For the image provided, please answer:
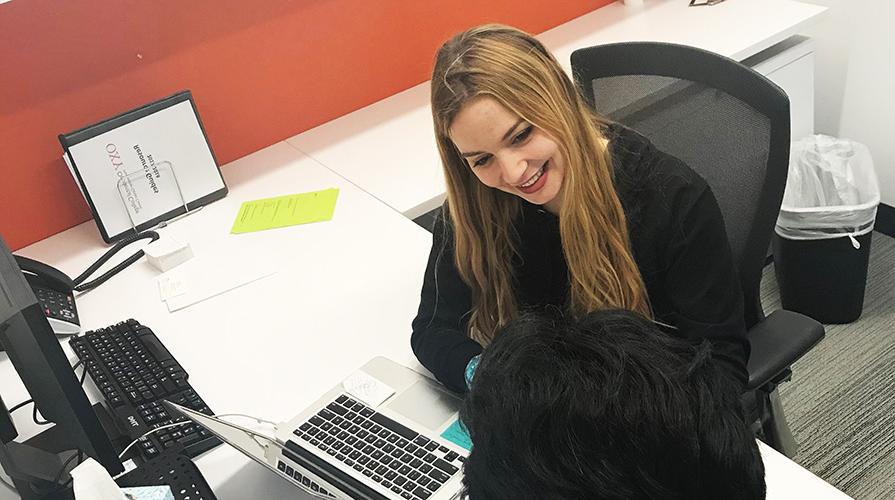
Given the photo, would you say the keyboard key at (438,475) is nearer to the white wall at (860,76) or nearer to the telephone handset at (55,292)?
the telephone handset at (55,292)

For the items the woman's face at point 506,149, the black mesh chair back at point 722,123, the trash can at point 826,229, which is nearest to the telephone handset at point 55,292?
the woman's face at point 506,149

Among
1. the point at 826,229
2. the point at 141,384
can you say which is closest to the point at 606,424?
the point at 141,384

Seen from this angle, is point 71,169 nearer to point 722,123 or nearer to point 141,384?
point 141,384

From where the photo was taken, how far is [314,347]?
169 centimetres

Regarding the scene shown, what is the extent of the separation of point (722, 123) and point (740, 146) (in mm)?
52

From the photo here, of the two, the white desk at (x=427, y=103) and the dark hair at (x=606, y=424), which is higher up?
the dark hair at (x=606, y=424)

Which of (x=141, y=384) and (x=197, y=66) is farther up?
(x=197, y=66)

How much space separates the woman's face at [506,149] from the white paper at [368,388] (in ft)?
1.20

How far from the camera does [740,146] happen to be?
5.03ft

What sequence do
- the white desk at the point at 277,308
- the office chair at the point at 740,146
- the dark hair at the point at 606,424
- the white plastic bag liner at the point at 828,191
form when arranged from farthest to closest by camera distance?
the white plastic bag liner at the point at 828,191, the white desk at the point at 277,308, the office chair at the point at 740,146, the dark hair at the point at 606,424

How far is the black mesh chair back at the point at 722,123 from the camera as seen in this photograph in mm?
1488

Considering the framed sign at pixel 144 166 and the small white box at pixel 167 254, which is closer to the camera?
the small white box at pixel 167 254

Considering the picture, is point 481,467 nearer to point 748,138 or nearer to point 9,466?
point 9,466

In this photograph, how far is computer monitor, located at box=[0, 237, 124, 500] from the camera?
1169 mm
